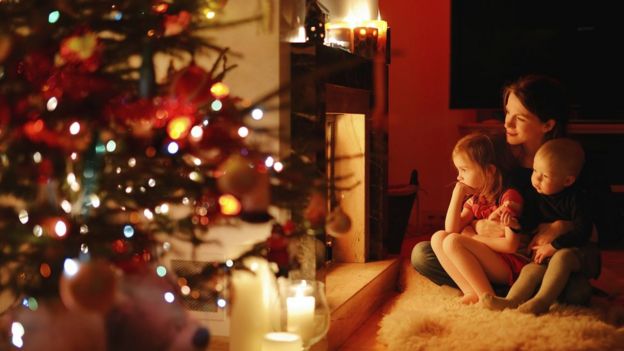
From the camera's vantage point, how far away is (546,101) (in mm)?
2543

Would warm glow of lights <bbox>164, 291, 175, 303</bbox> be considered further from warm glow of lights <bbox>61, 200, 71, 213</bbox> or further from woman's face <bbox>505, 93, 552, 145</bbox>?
woman's face <bbox>505, 93, 552, 145</bbox>

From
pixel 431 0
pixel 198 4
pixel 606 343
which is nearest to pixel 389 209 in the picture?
pixel 606 343

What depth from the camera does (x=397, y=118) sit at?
4426mm

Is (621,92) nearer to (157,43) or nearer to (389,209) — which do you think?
(389,209)

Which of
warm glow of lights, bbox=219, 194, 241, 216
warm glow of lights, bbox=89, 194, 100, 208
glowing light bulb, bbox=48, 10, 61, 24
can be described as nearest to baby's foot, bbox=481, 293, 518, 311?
warm glow of lights, bbox=219, 194, 241, 216

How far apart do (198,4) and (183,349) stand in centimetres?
63

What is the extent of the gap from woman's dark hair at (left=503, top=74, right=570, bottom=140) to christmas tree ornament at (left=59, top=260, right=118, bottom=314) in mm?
1910

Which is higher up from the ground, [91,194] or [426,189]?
[91,194]

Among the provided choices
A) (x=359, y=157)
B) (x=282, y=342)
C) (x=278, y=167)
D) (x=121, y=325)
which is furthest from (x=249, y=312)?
(x=359, y=157)

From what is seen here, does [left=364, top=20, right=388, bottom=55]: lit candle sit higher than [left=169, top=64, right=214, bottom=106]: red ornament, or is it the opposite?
[left=364, top=20, right=388, bottom=55]: lit candle

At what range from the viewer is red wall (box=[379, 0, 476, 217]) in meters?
4.37

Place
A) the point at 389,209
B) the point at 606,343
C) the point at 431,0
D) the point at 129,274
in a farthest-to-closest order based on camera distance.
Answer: the point at 431,0 < the point at 389,209 < the point at 606,343 < the point at 129,274

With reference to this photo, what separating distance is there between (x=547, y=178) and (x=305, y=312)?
99 cm

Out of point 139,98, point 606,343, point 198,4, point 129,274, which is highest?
point 198,4
